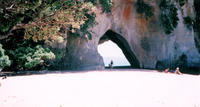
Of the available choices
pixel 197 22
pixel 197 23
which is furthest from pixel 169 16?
pixel 197 23

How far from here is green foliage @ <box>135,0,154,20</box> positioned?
22.2 meters

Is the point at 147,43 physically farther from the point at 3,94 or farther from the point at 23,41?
the point at 3,94

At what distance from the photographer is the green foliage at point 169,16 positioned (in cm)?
2138

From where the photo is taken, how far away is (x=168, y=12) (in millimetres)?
21469

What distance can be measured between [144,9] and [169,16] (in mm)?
2975

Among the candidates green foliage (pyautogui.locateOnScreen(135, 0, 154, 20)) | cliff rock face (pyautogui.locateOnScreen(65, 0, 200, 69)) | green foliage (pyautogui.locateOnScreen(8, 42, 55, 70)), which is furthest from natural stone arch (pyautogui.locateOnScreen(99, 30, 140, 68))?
green foliage (pyautogui.locateOnScreen(8, 42, 55, 70))

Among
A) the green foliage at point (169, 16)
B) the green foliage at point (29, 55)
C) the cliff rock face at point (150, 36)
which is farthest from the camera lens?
the cliff rock face at point (150, 36)

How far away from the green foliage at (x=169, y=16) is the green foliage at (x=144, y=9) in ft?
4.77

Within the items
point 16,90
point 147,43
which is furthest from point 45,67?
point 147,43

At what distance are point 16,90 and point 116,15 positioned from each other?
16826 mm

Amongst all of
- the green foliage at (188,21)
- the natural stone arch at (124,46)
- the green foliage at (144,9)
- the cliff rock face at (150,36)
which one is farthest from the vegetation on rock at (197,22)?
the natural stone arch at (124,46)

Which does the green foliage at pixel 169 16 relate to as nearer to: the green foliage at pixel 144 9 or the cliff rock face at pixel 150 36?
the cliff rock face at pixel 150 36

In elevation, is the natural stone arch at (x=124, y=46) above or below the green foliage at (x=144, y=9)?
below

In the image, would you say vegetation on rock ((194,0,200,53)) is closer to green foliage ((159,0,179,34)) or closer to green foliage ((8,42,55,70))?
green foliage ((159,0,179,34))
